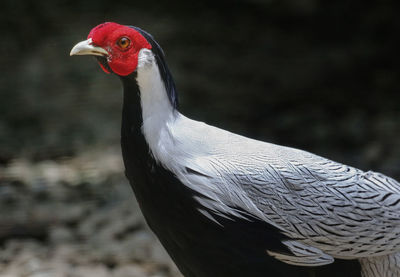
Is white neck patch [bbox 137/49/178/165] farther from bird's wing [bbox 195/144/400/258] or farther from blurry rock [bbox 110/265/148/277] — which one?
blurry rock [bbox 110/265/148/277]

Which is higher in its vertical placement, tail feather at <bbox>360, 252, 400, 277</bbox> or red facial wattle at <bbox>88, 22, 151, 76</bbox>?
red facial wattle at <bbox>88, 22, 151, 76</bbox>

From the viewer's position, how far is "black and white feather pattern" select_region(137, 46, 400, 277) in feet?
5.07

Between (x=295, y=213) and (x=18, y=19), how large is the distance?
11.6ft

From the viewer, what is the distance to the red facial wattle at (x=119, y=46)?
1.56 meters

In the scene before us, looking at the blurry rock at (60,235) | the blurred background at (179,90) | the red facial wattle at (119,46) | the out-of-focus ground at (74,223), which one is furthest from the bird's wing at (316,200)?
the blurry rock at (60,235)

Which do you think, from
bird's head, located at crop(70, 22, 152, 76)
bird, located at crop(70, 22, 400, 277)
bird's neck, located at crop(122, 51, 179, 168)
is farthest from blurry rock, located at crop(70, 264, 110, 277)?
bird's head, located at crop(70, 22, 152, 76)

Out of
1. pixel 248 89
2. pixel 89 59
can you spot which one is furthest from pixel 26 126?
pixel 248 89

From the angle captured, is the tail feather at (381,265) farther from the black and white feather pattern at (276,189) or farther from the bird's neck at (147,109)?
the bird's neck at (147,109)

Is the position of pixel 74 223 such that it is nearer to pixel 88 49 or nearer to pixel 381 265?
pixel 88 49

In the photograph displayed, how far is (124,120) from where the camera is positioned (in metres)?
1.60

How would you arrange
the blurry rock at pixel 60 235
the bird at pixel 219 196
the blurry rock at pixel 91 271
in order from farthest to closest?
1. the blurry rock at pixel 60 235
2. the blurry rock at pixel 91 271
3. the bird at pixel 219 196

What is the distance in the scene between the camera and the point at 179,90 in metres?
4.41

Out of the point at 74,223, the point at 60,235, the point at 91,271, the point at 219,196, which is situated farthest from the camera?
the point at 74,223

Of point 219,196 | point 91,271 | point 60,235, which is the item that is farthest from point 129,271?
point 219,196
